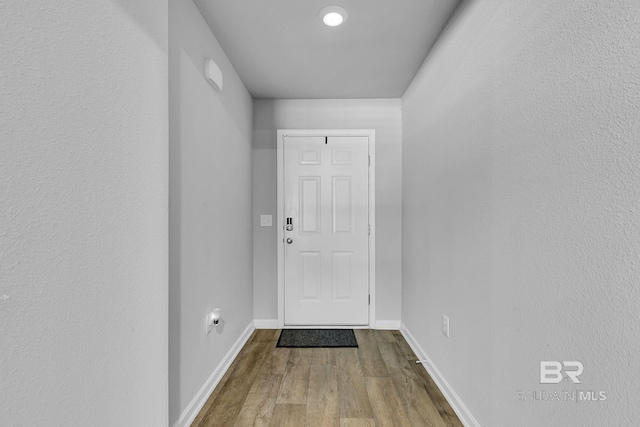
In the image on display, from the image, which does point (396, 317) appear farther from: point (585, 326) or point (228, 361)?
point (585, 326)

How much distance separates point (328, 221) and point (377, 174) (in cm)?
69

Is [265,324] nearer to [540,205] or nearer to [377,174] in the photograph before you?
[377,174]

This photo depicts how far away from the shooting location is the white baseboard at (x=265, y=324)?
3.19m

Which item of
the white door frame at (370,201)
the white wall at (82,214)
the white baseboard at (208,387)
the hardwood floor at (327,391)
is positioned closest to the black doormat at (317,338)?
the hardwood floor at (327,391)

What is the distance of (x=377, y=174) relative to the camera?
126 inches

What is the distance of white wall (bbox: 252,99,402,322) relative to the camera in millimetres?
3188

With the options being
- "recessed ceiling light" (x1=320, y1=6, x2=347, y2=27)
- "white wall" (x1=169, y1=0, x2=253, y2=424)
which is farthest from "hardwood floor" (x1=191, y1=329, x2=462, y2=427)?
"recessed ceiling light" (x1=320, y1=6, x2=347, y2=27)

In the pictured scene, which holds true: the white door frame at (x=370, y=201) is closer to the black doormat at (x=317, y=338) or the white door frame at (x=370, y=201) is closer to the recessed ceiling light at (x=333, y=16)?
the black doormat at (x=317, y=338)

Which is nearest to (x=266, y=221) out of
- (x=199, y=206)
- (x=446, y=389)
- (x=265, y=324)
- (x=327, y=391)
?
(x=265, y=324)

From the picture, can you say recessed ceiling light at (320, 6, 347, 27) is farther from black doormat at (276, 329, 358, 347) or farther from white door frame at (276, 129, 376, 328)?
black doormat at (276, 329, 358, 347)

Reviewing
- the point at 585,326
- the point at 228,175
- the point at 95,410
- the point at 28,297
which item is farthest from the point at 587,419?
the point at 228,175

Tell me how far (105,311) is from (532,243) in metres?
1.40

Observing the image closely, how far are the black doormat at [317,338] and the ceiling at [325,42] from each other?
2.34m

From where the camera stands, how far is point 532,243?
117 cm
